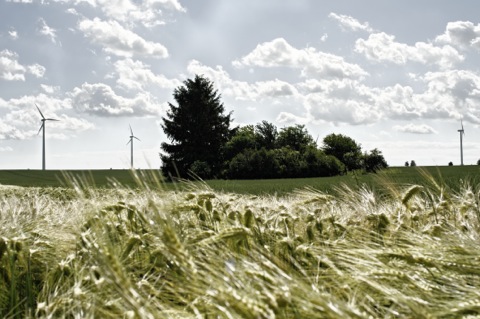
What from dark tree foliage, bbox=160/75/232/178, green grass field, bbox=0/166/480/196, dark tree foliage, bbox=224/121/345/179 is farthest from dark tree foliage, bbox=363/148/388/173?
green grass field, bbox=0/166/480/196

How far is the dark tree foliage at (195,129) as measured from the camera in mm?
47625

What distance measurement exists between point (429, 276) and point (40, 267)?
8.14ft

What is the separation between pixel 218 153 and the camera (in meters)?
48.9

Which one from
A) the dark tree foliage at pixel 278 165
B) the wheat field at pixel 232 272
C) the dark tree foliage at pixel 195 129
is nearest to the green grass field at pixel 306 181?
the wheat field at pixel 232 272

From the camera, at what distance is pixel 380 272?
197cm

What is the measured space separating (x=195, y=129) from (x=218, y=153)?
3.11 meters

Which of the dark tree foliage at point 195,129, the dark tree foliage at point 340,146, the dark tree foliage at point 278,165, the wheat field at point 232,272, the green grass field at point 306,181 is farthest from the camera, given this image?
the dark tree foliage at point 340,146

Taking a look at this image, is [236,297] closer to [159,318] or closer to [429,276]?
[159,318]

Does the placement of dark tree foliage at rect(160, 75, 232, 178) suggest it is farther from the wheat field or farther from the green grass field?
the wheat field

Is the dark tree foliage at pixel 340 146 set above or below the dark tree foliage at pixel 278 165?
above

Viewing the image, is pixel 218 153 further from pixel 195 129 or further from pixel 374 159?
pixel 374 159

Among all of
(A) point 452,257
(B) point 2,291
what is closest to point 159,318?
(A) point 452,257

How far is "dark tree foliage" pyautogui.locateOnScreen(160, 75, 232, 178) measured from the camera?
4762 centimetres

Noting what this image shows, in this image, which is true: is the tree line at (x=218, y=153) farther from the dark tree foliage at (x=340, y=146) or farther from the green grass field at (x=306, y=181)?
the green grass field at (x=306, y=181)
